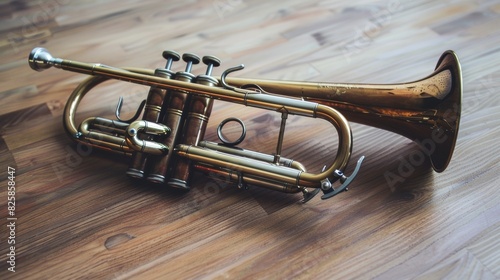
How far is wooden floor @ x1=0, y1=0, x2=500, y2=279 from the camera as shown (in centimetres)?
108

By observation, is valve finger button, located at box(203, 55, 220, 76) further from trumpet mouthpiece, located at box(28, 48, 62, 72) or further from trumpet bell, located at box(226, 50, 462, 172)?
trumpet mouthpiece, located at box(28, 48, 62, 72)

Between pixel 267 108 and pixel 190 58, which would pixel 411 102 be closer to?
pixel 267 108

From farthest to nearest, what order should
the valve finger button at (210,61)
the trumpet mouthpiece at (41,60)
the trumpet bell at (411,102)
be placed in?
1. the trumpet mouthpiece at (41,60)
2. the valve finger button at (210,61)
3. the trumpet bell at (411,102)

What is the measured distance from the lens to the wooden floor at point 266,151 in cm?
108

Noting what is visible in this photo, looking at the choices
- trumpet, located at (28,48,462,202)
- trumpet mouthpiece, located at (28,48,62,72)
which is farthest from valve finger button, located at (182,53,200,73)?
trumpet mouthpiece, located at (28,48,62,72)

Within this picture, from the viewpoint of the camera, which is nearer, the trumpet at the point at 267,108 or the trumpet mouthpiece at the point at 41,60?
the trumpet at the point at 267,108

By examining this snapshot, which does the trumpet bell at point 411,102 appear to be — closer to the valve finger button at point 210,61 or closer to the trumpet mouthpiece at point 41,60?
the valve finger button at point 210,61

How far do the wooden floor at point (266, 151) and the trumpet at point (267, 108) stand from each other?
0.29 feet

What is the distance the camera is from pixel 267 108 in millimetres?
1128

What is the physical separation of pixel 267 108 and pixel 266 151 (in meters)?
0.21

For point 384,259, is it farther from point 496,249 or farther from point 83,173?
point 83,173

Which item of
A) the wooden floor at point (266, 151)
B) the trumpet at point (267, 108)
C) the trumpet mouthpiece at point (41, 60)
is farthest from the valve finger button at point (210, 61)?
the trumpet mouthpiece at point (41, 60)

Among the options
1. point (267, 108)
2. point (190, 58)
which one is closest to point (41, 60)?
point (190, 58)

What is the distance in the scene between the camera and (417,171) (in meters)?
1.21
